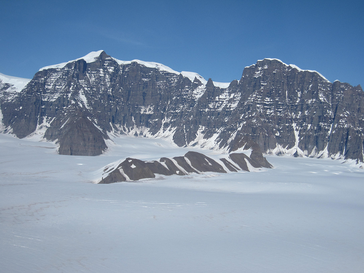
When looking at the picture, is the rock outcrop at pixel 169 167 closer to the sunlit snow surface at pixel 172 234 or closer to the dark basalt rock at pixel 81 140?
the sunlit snow surface at pixel 172 234

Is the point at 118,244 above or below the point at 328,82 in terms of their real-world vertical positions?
below

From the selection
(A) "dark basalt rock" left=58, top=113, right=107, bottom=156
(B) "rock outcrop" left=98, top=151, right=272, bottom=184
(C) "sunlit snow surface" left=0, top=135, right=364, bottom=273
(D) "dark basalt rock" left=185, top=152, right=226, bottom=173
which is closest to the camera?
(C) "sunlit snow surface" left=0, top=135, right=364, bottom=273

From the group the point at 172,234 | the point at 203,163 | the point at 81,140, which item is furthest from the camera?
the point at 81,140

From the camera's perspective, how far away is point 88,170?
8038 centimetres

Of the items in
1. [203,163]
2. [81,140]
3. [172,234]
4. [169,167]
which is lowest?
[172,234]

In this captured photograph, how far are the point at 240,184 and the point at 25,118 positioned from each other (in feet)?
578

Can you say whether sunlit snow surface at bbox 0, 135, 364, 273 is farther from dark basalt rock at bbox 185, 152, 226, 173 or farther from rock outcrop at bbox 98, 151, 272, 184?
dark basalt rock at bbox 185, 152, 226, 173

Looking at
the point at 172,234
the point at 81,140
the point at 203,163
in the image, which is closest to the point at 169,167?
the point at 203,163

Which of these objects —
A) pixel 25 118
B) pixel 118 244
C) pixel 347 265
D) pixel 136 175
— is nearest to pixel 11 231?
pixel 118 244

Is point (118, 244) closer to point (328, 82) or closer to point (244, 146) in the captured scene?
point (244, 146)

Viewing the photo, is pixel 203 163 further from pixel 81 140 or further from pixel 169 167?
pixel 81 140

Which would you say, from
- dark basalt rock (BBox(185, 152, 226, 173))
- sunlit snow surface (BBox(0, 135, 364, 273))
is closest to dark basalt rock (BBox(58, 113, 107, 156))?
dark basalt rock (BBox(185, 152, 226, 173))

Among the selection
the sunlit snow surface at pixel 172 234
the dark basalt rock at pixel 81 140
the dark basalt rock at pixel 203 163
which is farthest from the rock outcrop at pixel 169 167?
the dark basalt rock at pixel 81 140

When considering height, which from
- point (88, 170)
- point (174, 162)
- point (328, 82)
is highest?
point (328, 82)
